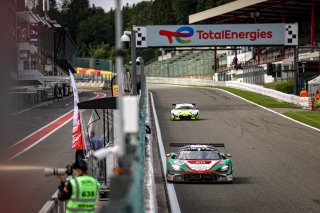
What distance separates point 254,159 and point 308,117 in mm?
18703

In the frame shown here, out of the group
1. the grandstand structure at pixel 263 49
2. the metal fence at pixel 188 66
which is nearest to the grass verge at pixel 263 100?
the grandstand structure at pixel 263 49

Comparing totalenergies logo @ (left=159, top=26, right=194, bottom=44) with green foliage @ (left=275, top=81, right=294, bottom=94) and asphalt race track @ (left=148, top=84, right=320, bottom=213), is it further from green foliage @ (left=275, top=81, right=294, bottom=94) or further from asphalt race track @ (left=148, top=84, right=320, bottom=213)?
green foliage @ (left=275, top=81, right=294, bottom=94)

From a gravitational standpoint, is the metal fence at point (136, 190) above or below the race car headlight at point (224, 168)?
above

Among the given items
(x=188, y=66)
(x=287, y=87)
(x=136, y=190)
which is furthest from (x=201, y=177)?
(x=188, y=66)

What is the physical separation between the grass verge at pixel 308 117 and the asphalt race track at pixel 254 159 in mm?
972

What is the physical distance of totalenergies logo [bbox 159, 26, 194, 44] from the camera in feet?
185

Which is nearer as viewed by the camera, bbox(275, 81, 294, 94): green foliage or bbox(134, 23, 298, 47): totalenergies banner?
bbox(134, 23, 298, 47): totalenergies banner

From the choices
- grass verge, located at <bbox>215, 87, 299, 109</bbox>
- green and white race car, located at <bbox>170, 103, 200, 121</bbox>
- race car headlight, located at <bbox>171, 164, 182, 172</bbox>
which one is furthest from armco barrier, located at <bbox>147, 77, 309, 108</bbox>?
race car headlight, located at <bbox>171, 164, 182, 172</bbox>

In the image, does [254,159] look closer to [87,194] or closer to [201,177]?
[201,177]

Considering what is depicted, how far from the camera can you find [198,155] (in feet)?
69.8

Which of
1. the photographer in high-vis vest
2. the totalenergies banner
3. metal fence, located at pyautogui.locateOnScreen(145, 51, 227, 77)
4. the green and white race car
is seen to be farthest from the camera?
metal fence, located at pyautogui.locateOnScreen(145, 51, 227, 77)

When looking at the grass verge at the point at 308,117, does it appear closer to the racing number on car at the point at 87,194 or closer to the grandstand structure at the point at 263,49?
the grandstand structure at the point at 263,49

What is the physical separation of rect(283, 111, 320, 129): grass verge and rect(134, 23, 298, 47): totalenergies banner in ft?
37.7

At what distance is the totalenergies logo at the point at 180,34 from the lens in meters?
56.3
